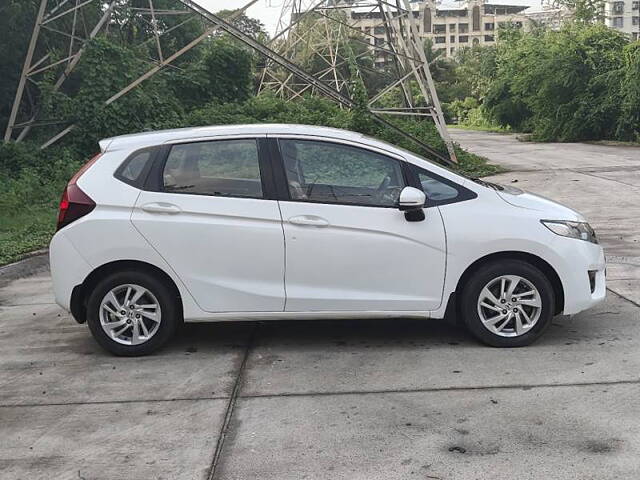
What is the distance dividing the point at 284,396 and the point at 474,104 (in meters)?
62.6

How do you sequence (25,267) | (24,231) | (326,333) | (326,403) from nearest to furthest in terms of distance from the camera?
(326,403), (326,333), (25,267), (24,231)

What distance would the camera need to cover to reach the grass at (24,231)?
34.0ft

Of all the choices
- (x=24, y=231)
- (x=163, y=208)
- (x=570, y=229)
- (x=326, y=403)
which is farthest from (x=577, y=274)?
(x=24, y=231)

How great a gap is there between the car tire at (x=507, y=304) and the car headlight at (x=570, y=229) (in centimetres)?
34

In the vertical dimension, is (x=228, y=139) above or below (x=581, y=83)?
below

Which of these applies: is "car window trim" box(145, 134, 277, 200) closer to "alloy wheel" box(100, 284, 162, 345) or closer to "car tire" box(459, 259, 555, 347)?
"alloy wheel" box(100, 284, 162, 345)

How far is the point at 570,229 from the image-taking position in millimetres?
5871

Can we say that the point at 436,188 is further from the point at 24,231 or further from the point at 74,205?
the point at 24,231

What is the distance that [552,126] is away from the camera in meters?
34.7

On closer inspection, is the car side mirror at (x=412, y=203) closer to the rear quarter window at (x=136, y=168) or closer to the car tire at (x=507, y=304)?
the car tire at (x=507, y=304)

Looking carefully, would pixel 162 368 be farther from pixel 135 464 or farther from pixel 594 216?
pixel 594 216

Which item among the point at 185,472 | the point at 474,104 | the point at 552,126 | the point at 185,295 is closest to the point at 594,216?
the point at 185,295

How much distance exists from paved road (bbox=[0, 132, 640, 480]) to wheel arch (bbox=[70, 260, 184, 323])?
46cm

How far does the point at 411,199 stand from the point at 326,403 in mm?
1633
